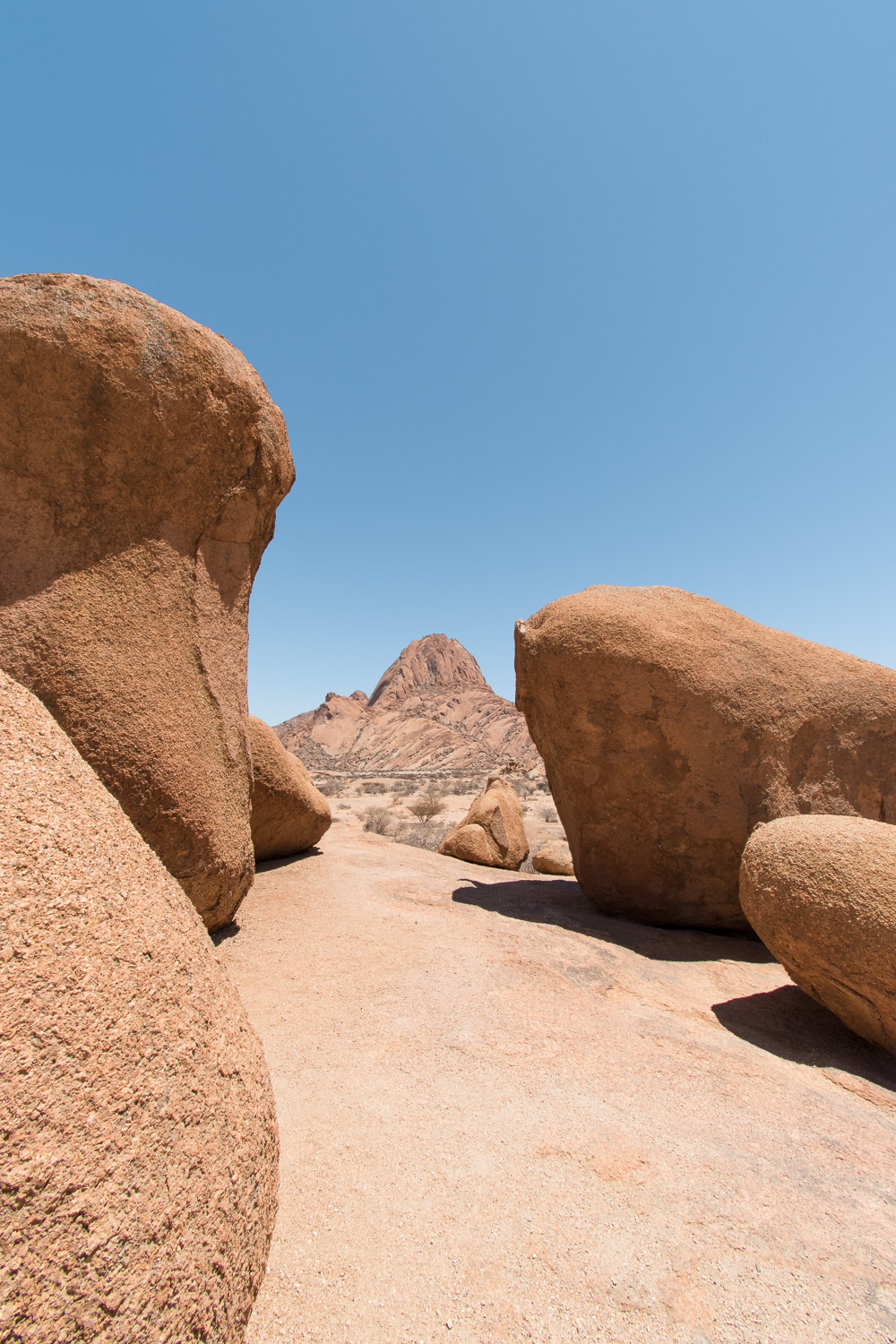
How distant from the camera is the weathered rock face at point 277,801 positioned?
532 cm

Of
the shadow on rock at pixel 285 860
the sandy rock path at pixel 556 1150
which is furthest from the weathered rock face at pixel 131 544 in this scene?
the shadow on rock at pixel 285 860

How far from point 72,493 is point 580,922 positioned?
14.5 feet

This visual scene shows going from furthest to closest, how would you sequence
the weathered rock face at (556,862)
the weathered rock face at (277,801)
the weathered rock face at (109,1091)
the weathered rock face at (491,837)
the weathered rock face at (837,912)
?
1. the weathered rock face at (556,862)
2. the weathered rock face at (491,837)
3. the weathered rock face at (277,801)
4. the weathered rock face at (837,912)
5. the weathered rock face at (109,1091)

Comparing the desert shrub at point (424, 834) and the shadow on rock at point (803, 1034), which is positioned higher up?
the shadow on rock at point (803, 1034)

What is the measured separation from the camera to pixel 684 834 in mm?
4977

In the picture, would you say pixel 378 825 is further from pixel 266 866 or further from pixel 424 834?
pixel 266 866

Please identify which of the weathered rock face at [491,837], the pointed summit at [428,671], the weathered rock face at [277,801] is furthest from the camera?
the pointed summit at [428,671]

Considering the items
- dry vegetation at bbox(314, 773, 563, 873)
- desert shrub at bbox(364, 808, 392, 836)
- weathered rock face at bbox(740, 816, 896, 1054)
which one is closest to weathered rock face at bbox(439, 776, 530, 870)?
dry vegetation at bbox(314, 773, 563, 873)

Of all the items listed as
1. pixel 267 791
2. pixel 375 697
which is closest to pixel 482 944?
pixel 267 791

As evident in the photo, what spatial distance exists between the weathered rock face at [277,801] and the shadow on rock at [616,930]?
161cm

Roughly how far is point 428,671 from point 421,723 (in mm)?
18118

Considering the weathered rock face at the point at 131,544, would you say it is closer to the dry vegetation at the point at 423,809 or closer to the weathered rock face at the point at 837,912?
the weathered rock face at the point at 837,912

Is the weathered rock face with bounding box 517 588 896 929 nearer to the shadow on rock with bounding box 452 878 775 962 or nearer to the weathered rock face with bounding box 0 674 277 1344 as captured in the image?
the shadow on rock with bounding box 452 878 775 962

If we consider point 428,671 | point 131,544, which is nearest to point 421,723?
point 428,671
